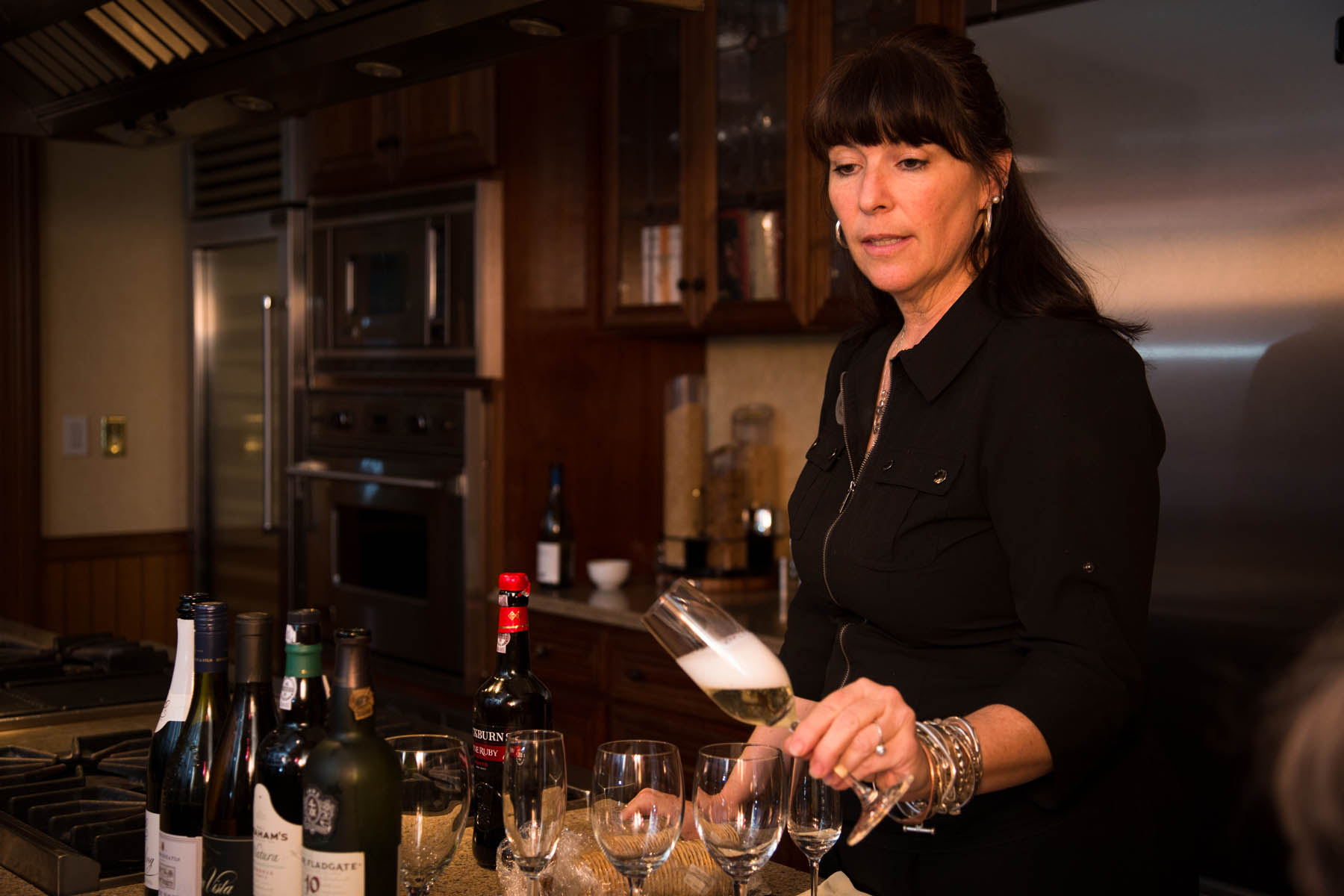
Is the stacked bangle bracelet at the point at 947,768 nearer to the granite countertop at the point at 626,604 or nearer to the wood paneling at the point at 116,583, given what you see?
the granite countertop at the point at 626,604

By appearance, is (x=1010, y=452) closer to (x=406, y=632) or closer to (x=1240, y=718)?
(x=1240, y=718)

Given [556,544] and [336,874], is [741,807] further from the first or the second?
[556,544]

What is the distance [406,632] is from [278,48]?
2057 mm

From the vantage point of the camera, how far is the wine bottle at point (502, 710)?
50.7 inches

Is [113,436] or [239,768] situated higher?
[113,436]

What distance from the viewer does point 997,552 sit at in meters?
1.37

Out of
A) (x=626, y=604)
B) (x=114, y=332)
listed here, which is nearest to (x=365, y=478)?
(x=626, y=604)

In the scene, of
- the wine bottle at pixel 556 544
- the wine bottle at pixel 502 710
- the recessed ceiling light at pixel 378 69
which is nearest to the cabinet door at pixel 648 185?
the wine bottle at pixel 556 544

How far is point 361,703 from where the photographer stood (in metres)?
0.98

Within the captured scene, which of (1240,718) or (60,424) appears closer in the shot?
(1240,718)

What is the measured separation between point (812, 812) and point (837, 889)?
0.34 feet

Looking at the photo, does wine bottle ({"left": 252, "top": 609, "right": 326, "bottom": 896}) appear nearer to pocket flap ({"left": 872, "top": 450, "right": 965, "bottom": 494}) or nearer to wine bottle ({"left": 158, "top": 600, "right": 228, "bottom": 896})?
wine bottle ({"left": 158, "top": 600, "right": 228, "bottom": 896})

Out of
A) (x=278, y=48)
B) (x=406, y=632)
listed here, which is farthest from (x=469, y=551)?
(x=278, y=48)

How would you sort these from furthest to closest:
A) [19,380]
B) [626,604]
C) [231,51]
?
1. [19,380]
2. [626,604]
3. [231,51]
